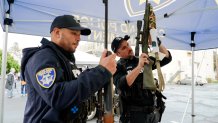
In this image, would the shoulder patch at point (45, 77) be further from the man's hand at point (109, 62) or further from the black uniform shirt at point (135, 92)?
the black uniform shirt at point (135, 92)

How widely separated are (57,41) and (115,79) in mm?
1328

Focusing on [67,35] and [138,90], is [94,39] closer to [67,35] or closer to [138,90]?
[138,90]

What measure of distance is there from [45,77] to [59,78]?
8cm

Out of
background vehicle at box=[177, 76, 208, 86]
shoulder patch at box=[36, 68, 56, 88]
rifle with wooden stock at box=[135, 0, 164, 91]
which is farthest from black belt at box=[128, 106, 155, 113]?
background vehicle at box=[177, 76, 208, 86]

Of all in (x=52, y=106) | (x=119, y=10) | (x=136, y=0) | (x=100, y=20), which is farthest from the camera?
(x=100, y=20)

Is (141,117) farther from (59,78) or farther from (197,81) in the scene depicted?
(197,81)

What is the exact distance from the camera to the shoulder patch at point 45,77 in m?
1.19

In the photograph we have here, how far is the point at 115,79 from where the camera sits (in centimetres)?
265

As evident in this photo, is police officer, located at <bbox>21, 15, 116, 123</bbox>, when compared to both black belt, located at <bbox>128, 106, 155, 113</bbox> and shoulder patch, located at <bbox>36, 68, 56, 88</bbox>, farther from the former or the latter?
black belt, located at <bbox>128, 106, 155, 113</bbox>

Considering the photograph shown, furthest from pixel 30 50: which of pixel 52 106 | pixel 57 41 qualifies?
pixel 52 106

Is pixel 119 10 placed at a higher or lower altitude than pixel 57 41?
higher

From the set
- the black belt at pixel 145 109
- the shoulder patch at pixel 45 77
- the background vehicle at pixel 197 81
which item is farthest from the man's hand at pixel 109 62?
the background vehicle at pixel 197 81

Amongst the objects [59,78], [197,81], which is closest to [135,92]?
[59,78]

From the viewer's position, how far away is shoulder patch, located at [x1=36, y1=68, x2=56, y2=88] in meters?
1.19
